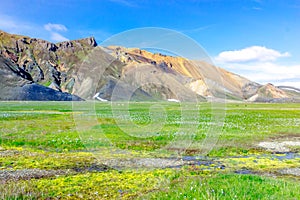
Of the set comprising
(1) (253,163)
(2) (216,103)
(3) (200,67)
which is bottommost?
(1) (253,163)

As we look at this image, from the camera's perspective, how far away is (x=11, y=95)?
190 metres

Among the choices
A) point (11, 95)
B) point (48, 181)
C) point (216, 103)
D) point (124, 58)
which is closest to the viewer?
point (48, 181)

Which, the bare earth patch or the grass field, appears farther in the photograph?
the bare earth patch

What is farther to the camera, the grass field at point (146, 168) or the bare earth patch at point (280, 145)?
the bare earth patch at point (280, 145)

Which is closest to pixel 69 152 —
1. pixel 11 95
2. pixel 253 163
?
pixel 253 163

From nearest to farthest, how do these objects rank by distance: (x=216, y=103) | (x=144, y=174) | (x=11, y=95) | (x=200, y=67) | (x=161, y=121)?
1. (x=144, y=174)
2. (x=200, y=67)
3. (x=216, y=103)
4. (x=161, y=121)
5. (x=11, y=95)

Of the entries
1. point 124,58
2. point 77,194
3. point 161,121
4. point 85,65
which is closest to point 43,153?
point 85,65

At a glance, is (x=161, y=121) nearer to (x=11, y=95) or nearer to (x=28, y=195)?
(x=28, y=195)

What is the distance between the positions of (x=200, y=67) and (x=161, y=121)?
79.9 ft

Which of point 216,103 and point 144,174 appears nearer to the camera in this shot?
point 144,174

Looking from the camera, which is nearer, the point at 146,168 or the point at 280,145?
the point at 146,168

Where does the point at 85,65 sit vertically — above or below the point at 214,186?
above

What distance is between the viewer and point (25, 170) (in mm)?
14617

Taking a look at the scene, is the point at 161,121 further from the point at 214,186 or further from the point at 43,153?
the point at 214,186
